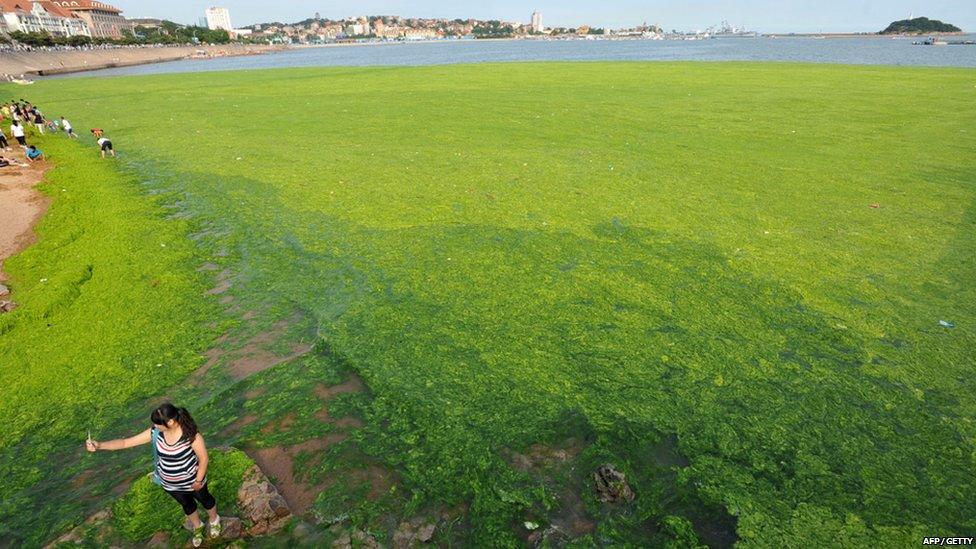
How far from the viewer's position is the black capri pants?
369 centimetres

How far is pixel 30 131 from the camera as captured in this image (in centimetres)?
1947

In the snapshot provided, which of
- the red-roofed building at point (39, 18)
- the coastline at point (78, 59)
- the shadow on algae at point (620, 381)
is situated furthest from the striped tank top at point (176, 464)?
the red-roofed building at point (39, 18)

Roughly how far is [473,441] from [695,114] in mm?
19445

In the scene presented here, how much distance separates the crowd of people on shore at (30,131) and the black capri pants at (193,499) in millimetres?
15526

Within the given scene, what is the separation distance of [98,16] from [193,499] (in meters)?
191

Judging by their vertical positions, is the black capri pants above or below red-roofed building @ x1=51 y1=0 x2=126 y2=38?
below

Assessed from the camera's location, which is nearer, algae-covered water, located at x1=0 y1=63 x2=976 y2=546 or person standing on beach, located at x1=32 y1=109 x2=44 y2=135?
algae-covered water, located at x1=0 y1=63 x2=976 y2=546

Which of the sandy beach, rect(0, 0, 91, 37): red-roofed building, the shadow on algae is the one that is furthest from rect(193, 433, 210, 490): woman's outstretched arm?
rect(0, 0, 91, 37): red-roofed building

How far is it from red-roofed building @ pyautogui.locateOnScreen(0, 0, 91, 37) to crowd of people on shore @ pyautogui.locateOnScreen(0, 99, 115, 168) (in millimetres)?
107159

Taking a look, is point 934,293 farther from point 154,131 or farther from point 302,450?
point 154,131

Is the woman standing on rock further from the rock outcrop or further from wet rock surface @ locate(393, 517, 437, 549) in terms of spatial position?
wet rock surface @ locate(393, 517, 437, 549)

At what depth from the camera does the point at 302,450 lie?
4758 millimetres

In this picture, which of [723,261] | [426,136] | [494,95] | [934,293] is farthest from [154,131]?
[934,293]

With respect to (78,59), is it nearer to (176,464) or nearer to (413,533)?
(176,464)
